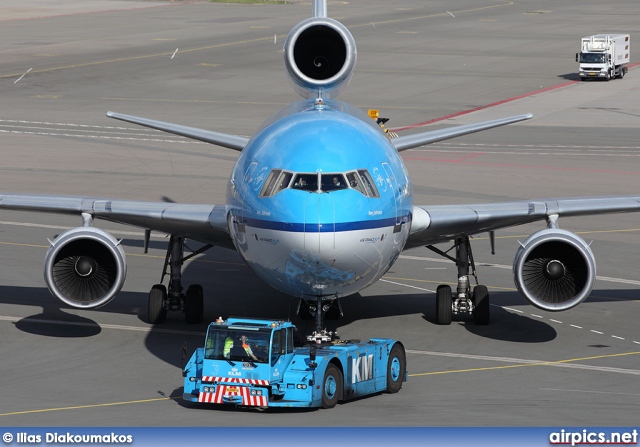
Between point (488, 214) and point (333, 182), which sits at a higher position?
point (333, 182)

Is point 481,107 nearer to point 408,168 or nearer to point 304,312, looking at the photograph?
point 408,168

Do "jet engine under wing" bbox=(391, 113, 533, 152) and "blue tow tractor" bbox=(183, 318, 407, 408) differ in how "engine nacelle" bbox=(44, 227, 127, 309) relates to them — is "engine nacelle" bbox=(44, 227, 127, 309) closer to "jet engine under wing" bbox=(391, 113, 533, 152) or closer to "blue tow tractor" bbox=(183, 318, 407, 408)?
"blue tow tractor" bbox=(183, 318, 407, 408)

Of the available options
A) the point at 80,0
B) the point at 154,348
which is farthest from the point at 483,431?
the point at 80,0

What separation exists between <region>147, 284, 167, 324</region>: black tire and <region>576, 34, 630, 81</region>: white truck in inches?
2378

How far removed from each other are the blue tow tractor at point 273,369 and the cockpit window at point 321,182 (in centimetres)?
267

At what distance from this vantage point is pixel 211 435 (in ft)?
70.8

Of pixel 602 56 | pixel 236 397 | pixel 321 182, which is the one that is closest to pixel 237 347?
pixel 236 397

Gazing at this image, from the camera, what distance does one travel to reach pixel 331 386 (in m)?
24.2

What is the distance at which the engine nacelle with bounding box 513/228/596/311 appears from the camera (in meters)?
28.0

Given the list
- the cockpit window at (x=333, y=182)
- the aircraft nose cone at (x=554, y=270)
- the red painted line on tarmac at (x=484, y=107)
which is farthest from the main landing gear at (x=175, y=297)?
the red painted line on tarmac at (x=484, y=107)

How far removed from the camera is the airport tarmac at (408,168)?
2527 centimetres

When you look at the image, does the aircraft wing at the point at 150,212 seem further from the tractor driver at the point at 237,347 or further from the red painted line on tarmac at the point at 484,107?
the red painted line on tarmac at the point at 484,107

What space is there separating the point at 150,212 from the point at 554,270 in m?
9.54

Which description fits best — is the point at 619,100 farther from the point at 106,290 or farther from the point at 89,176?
the point at 106,290
